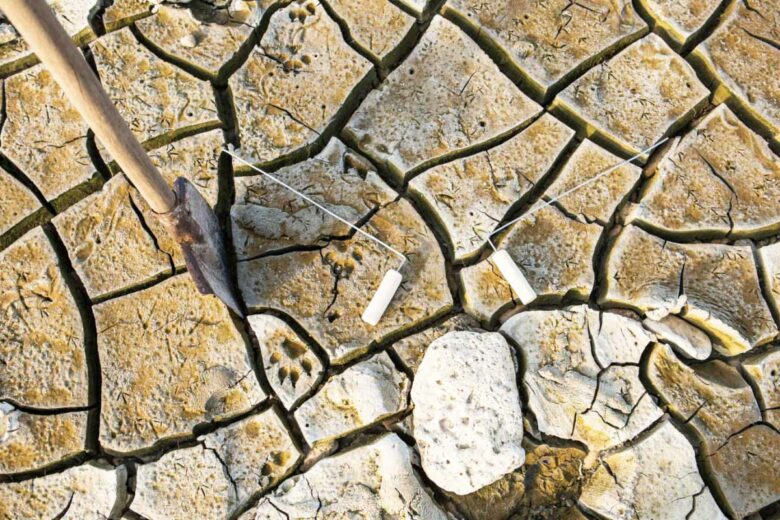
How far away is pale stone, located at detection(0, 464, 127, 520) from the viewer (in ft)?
7.14

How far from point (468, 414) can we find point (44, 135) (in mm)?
1930

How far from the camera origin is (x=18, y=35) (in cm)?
264

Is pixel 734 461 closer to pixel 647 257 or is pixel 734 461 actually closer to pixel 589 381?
pixel 589 381

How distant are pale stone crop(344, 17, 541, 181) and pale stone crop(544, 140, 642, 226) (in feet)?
0.87

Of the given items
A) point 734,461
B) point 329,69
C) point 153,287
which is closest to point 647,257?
point 734,461

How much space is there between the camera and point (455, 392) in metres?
2.15

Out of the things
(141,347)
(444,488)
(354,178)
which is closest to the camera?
(444,488)

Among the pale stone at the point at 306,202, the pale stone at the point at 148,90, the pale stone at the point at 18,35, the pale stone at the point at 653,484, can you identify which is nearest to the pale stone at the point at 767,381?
the pale stone at the point at 653,484

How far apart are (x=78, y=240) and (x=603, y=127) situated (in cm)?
205

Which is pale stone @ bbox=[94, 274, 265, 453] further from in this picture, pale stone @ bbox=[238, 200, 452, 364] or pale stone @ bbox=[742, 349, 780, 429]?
pale stone @ bbox=[742, 349, 780, 429]

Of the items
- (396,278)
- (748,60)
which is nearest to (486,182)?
(396,278)

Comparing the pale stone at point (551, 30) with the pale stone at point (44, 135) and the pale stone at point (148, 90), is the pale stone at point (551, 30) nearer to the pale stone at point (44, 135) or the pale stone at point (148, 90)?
the pale stone at point (148, 90)

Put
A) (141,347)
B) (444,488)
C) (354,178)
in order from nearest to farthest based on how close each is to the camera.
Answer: (444,488) < (141,347) < (354,178)

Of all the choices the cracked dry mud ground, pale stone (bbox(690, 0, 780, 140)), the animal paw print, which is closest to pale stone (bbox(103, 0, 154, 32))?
the cracked dry mud ground
